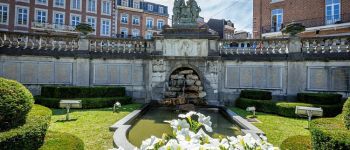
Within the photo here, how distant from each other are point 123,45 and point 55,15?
1140 inches

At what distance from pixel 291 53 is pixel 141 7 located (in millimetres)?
43048

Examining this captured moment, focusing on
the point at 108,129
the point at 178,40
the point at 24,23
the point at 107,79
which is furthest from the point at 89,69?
the point at 24,23

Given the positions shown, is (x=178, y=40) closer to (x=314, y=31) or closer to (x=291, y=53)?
(x=291, y=53)

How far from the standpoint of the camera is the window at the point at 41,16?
37.8 metres

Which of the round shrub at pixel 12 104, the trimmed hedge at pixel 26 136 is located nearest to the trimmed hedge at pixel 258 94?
the trimmed hedge at pixel 26 136

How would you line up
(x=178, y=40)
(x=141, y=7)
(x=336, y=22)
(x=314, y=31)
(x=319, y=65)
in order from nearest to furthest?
(x=319, y=65) → (x=178, y=40) → (x=336, y=22) → (x=314, y=31) → (x=141, y=7)

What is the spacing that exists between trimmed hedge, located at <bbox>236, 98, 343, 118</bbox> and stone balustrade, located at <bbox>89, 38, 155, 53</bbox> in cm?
742

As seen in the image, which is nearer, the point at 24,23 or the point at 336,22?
the point at 336,22

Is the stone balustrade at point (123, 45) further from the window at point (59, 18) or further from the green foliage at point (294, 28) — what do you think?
the window at point (59, 18)

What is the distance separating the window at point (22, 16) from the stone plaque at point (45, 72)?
26.7 metres

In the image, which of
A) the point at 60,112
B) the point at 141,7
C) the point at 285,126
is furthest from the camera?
the point at 141,7

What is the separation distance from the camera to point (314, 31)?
26.3m

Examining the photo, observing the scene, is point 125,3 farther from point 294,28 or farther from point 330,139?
point 330,139

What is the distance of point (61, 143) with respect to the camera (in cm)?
511
